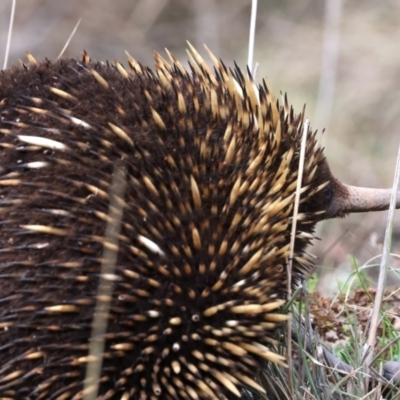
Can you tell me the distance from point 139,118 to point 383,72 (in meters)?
5.03

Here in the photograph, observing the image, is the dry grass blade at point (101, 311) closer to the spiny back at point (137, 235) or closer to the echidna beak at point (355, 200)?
the spiny back at point (137, 235)

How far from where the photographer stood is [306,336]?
2742mm

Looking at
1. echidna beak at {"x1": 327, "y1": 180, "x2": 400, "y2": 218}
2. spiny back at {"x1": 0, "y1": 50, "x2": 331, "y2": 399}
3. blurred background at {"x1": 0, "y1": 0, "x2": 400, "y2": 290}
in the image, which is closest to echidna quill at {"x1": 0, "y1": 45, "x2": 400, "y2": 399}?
spiny back at {"x1": 0, "y1": 50, "x2": 331, "y2": 399}

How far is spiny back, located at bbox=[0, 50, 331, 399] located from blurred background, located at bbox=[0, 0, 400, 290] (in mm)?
2725

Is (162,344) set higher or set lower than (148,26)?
lower

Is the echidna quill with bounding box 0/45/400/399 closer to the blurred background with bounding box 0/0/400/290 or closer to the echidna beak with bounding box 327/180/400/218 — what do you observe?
the echidna beak with bounding box 327/180/400/218

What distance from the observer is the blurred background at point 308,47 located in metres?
6.49

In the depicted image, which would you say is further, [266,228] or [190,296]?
[266,228]

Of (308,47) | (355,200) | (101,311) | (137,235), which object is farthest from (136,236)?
(308,47)

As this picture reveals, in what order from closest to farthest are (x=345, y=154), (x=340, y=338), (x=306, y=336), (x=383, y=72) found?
(x=306, y=336) → (x=340, y=338) → (x=345, y=154) → (x=383, y=72)

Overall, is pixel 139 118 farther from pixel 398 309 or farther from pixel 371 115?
pixel 371 115

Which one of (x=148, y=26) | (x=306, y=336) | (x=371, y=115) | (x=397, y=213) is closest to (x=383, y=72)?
(x=371, y=115)

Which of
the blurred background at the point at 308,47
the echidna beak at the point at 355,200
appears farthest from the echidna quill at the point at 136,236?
the blurred background at the point at 308,47

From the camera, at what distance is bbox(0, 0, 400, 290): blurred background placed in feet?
21.3
